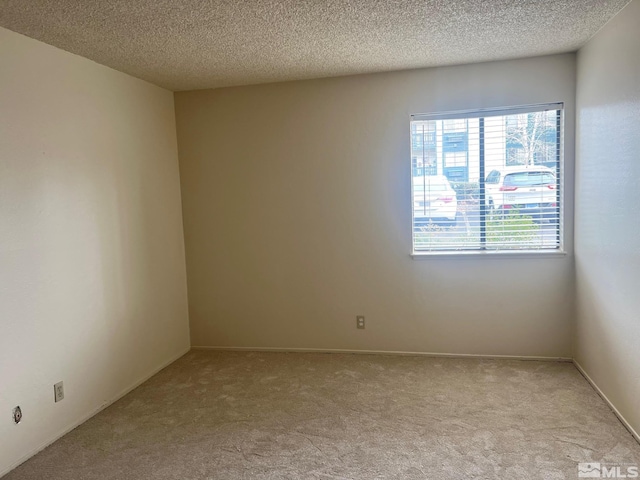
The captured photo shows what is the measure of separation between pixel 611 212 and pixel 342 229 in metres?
2.09

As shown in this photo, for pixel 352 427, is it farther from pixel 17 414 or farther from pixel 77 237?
pixel 77 237

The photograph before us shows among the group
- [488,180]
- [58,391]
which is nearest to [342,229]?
[488,180]

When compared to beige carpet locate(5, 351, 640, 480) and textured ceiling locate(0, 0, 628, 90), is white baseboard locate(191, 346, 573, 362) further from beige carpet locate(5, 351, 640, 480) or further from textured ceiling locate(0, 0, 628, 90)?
textured ceiling locate(0, 0, 628, 90)

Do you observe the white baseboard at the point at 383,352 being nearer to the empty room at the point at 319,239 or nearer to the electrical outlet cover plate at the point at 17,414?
the empty room at the point at 319,239

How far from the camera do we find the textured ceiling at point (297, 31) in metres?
2.53

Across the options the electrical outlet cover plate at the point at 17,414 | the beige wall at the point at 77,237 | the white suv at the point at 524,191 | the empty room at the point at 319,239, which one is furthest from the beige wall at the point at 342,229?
the electrical outlet cover plate at the point at 17,414

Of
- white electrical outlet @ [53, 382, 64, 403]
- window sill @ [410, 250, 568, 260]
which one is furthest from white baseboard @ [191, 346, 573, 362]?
white electrical outlet @ [53, 382, 64, 403]

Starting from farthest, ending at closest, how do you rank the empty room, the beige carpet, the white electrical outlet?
the white electrical outlet < the empty room < the beige carpet

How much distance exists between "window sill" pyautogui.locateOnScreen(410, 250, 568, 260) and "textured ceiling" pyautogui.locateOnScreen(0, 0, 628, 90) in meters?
1.58

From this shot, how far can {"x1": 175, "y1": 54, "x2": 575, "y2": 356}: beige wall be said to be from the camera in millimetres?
3930

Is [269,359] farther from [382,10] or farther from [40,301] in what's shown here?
[382,10]

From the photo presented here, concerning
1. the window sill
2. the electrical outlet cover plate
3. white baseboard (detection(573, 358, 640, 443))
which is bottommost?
white baseboard (detection(573, 358, 640, 443))

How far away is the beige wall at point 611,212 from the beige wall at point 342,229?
0.94ft

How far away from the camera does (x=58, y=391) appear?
118 inches
